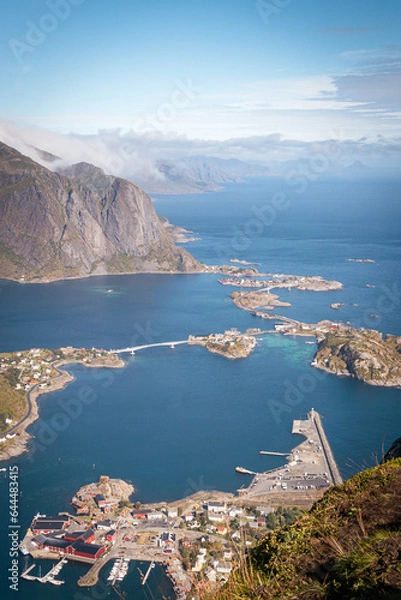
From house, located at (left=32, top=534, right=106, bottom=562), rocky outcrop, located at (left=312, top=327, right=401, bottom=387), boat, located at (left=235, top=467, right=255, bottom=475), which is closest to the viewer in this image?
house, located at (left=32, top=534, right=106, bottom=562)

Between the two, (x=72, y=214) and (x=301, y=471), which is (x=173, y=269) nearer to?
A: (x=72, y=214)

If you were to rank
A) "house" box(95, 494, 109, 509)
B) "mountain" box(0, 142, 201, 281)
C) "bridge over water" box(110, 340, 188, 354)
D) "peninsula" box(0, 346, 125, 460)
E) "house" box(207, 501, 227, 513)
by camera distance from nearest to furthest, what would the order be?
"house" box(207, 501, 227, 513) → "house" box(95, 494, 109, 509) → "peninsula" box(0, 346, 125, 460) → "bridge over water" box(110, 340, 188, 354) → "mountain" box(0, 142, 201, 281)

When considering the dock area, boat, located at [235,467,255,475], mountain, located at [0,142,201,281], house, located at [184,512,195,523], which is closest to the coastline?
house, located at [184,512,195,523]

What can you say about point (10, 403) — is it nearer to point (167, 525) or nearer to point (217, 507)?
point (167, 525)

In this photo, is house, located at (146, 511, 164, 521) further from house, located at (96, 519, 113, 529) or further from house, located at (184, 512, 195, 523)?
house, located at (96, 519, 113, 529)

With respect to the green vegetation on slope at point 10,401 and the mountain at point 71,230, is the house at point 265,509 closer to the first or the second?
the green vegetation on slope at point 10,401

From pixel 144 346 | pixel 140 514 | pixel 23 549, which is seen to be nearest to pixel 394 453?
pixel 23 549
